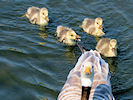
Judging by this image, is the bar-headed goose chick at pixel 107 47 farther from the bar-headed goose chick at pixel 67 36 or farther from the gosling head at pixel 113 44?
the bar-headed goose chick at pixel 67 36

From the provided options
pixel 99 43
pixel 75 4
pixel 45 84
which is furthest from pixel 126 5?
pixel 45 84

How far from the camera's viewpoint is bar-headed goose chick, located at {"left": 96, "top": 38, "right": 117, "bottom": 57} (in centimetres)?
700

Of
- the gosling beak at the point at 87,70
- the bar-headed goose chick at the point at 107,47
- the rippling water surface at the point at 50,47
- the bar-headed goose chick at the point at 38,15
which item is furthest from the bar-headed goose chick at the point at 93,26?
the gosling beak at the point at 87,70

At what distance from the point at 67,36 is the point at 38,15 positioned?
4.83 feet

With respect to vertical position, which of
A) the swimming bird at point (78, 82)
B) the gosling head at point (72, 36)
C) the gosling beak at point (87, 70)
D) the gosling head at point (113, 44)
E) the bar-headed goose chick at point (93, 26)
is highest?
the bar-headed goose chick at point (93, 26)

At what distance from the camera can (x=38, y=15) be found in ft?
27.9

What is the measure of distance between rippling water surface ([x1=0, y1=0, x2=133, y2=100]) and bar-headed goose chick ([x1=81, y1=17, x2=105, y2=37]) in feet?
0.54

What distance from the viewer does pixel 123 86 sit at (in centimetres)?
575

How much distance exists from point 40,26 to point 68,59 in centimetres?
195

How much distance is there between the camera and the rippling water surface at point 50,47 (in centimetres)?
557

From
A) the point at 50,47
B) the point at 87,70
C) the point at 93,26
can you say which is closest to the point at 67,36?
the point at 50,47

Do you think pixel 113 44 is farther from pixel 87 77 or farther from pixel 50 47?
pixel 87 77

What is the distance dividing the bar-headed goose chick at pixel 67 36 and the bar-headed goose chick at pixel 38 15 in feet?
2.18

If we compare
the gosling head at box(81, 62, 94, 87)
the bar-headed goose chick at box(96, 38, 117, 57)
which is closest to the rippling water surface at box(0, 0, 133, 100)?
the bar-headed goose chick at box(96, 38, 117, 57)
